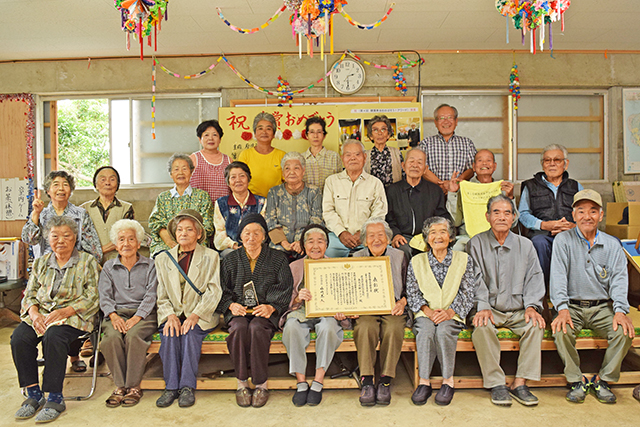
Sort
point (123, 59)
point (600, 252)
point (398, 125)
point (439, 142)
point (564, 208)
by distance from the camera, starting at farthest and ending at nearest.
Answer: point (123, 59) < point (398, 125) < point (439, 142) < point (564, 208) < point (600, 252)

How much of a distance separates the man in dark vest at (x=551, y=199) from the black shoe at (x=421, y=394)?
1615 millimetres

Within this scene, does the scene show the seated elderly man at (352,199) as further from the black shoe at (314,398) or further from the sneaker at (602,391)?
the sneaker at (602,391)

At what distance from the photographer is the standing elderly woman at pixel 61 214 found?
344 centimetres

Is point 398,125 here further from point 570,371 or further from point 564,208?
point 570,371

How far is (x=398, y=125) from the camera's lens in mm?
4984

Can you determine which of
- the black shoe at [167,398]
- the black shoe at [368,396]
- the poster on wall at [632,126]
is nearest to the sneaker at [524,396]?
the black shoe at [368,396]

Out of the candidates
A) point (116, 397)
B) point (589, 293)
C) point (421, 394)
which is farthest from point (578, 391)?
point (116, 397)

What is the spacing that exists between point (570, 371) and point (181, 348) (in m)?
2.62

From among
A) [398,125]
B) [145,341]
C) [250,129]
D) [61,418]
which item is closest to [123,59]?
[250,129]

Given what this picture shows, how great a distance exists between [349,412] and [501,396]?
0.98 metres

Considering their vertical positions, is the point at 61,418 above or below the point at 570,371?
below

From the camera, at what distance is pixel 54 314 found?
9.39 feet

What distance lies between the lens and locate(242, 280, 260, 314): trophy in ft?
9.87

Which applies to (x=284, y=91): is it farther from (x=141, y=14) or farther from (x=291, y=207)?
(x=291, y=207)
